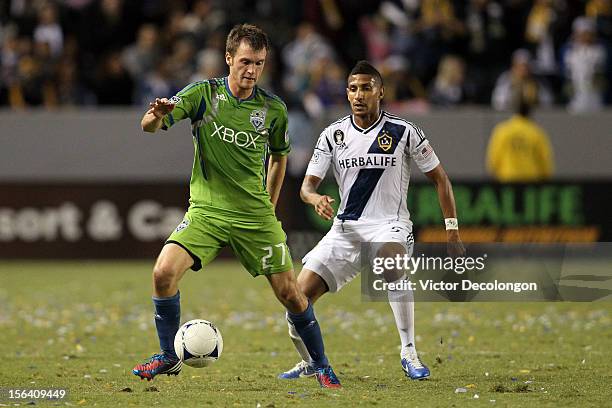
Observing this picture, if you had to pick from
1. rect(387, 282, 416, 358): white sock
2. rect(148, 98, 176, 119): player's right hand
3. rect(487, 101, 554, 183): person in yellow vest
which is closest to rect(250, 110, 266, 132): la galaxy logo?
rect(148, 98, 176, 119): player's right hand

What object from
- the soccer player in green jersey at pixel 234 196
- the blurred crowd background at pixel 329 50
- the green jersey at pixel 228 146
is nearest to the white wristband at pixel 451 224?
the soccer player in green jersey at pixel 234 196

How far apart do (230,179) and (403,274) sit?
1592mm

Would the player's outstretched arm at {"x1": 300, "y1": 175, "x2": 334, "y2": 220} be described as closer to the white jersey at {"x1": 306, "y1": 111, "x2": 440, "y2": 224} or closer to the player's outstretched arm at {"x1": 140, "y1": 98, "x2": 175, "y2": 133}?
the white jersey at {"x1": 306, "y1": 111, "x2": 440, "y2": 224}

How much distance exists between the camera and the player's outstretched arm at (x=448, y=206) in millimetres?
8664

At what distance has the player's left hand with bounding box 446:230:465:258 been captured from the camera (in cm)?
865

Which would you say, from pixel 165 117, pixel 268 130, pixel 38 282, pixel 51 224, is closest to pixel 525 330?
pixel 268 130

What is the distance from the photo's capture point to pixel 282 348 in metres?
10.6

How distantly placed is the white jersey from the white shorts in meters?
0.07

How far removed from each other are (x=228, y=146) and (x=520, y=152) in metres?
10.1

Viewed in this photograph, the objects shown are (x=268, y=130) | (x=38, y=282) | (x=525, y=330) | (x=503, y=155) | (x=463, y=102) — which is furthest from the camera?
(x=463, y=102)

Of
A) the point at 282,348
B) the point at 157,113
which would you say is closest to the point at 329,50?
the point at 282,348

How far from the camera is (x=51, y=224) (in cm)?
1877

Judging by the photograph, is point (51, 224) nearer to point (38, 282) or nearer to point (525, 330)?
point (38, 282)

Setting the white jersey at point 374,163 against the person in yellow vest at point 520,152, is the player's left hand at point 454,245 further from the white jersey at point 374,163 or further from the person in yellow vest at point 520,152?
the person in yellow vest at point 520,152
